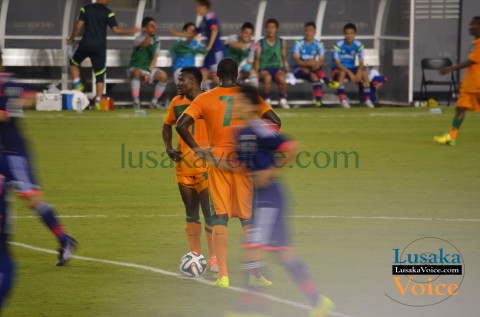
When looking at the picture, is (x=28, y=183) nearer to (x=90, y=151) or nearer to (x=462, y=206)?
(x=462, y=206)

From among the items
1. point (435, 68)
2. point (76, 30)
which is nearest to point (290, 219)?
point (76, 30)

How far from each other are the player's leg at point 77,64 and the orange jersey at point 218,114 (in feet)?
54.3

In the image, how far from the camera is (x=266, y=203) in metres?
8.20

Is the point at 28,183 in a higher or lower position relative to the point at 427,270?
higher

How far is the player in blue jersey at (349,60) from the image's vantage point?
27.8 meters

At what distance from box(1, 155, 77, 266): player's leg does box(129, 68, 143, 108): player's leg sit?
16.8 meters

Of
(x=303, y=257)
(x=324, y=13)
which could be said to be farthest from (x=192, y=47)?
(x=303, y=257)

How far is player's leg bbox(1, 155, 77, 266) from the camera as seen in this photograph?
973 centimetres

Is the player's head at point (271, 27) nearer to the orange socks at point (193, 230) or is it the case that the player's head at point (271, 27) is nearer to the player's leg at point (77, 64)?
the player's leg at point (77, 64)

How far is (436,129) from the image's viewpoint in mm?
23047

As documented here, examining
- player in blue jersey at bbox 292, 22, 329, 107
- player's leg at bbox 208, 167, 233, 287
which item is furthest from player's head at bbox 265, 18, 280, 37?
player's leg at bbox 208, 167, 233, 287

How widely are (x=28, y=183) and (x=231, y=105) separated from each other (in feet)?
6.13

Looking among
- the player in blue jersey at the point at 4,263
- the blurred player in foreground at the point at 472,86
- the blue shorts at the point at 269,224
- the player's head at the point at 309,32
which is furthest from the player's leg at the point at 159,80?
the player in blue jersey at the point at 4,263

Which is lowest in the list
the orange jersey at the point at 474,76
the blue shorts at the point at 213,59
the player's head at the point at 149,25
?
the blue shorts at the point at 213,59
